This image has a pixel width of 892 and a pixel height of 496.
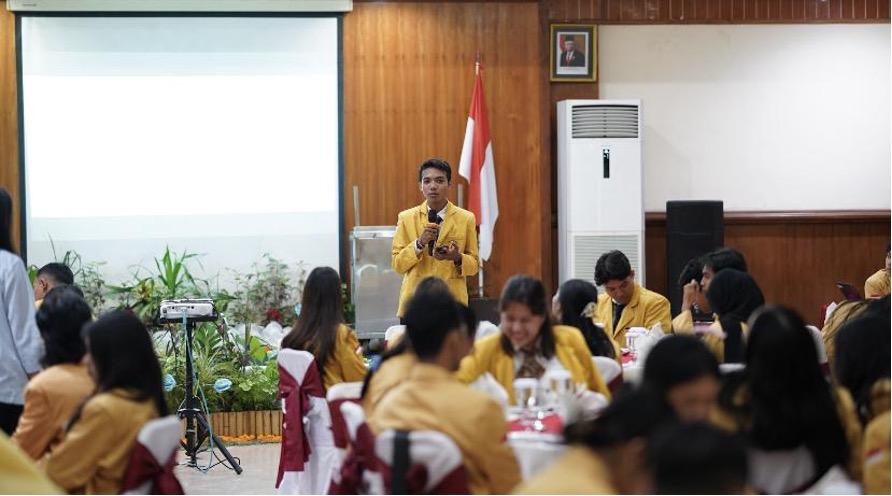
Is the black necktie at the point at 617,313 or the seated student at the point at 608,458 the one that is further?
the black necktie at the point at 617,313

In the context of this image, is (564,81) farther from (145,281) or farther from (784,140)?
(145,281)

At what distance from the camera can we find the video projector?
6.23 m

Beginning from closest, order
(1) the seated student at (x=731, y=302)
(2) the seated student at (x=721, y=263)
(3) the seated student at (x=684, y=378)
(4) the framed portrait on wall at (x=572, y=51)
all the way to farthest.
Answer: (3) the seated student at (x=684, y=378) < (1) the seated student at (x=731, y=302) < (2) the seated student at (x=721, y=263) < (4) the framed portrait on wall at (x=572, y=51)

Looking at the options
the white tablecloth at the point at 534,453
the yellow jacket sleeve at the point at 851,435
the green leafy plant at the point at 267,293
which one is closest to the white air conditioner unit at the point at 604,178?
the green leafy plant at the point at 267,293

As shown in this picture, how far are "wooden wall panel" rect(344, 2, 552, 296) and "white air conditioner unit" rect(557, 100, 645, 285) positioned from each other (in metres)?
0.38

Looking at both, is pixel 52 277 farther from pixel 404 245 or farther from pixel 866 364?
pixel 866 364

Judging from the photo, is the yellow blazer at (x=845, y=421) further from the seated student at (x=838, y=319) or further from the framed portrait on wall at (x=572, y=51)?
the framed portrait on wall at (x=572, y=51)

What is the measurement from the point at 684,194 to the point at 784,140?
93 cm

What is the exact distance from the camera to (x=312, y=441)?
5.28m

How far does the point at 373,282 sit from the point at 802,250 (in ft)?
11.5

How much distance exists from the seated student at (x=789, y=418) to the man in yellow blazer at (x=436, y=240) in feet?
10.4

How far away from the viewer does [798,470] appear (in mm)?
3232

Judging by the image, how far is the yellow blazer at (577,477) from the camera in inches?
90.8

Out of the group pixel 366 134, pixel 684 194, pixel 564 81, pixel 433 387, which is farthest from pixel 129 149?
pixel 433 387
